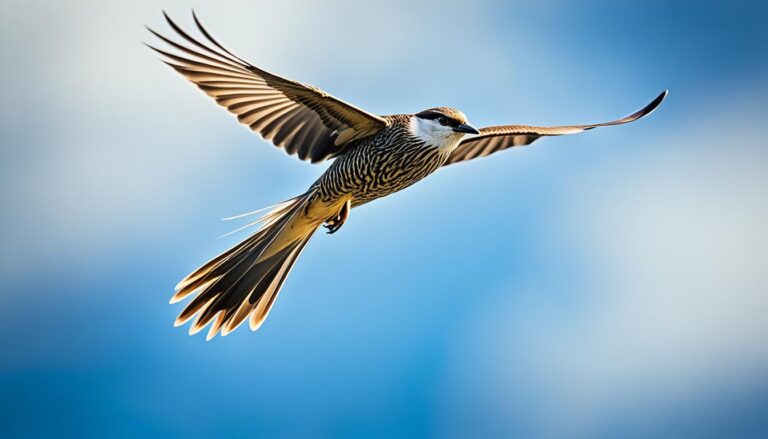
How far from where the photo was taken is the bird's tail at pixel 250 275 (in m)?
8.00

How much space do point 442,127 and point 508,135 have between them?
1.28 m

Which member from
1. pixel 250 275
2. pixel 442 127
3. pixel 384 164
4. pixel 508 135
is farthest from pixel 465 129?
pixel 250 275

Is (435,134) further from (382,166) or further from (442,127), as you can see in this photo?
(382,166)

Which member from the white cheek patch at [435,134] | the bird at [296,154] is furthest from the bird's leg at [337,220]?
the white cheek patch at [435,134]

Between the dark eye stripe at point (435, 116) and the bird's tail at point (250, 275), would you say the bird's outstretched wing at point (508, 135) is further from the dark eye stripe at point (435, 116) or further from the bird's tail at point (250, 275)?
the bird's tail at point (250, 275)

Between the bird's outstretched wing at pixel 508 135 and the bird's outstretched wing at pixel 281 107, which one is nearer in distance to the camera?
the bird's outstretched wing at pixel 281 107

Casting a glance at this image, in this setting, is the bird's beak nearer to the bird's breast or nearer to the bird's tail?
the bird's breast

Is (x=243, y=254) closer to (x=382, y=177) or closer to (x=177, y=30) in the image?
(x=382, y=177)

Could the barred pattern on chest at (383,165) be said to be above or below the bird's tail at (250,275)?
above

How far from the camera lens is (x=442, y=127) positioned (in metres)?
7.52

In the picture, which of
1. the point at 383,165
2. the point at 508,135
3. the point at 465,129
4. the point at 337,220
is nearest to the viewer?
the point at 465,129

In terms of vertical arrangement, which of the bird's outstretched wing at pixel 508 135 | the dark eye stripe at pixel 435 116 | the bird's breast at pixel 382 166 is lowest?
the bird's breast at pixel 382 166

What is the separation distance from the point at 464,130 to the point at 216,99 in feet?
6.58

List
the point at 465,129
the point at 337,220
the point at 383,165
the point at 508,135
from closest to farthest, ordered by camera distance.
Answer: the point at 465,129 < the point at 383,165 < the point at 337,220 < the point at 508,135
